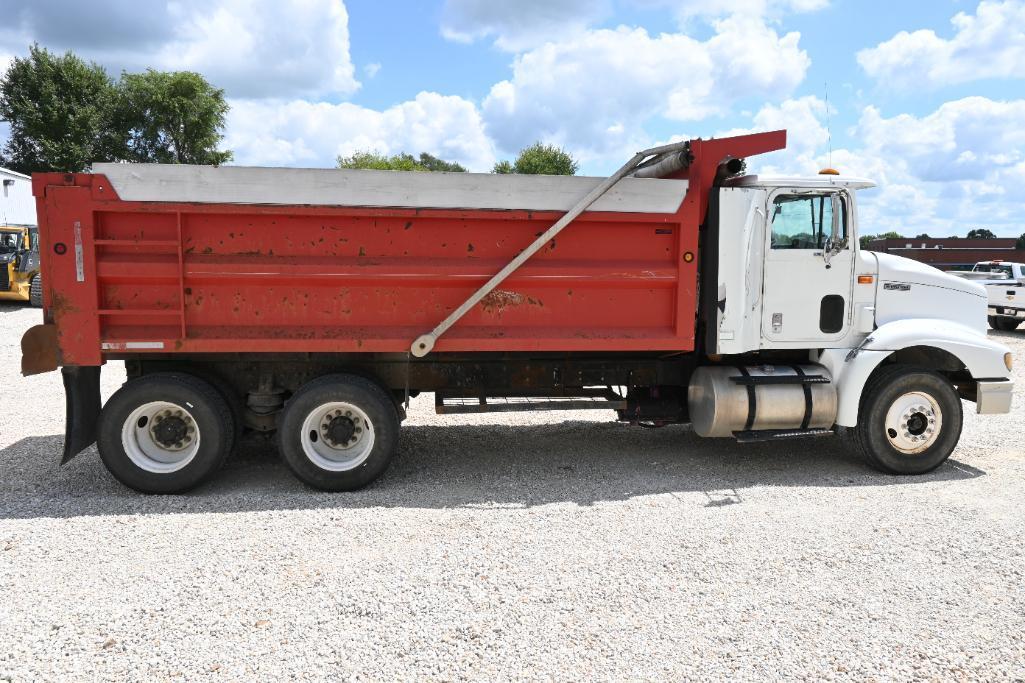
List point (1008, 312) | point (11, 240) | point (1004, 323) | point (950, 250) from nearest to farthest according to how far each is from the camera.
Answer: point (1008, 312)
point (1004, 323)
point (11, 240)
point (950, 250)

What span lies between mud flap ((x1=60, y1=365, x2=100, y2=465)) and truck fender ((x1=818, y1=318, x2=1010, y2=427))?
5.98 meters

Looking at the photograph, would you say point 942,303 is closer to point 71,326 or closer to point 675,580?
point 675,580

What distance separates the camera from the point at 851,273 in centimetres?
607

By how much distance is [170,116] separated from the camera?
44219 millimetres

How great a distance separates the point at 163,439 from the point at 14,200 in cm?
3313

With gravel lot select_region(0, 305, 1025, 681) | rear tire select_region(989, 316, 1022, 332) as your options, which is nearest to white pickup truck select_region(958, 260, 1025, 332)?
rear tire select_region(989, 316, 1022, 332)

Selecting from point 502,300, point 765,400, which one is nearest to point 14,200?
point 502,300

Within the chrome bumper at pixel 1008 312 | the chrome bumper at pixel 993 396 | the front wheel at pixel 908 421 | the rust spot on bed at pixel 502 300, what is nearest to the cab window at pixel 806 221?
the front wheel at pixel 908 421

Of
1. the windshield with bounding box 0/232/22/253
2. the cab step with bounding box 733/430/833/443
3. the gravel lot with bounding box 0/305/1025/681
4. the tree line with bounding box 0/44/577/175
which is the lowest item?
the gravel lot with bounding box 0/305/1025/681

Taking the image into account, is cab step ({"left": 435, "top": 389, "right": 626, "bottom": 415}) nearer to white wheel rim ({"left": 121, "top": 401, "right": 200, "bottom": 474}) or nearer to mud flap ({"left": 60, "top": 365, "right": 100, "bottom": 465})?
white wheel rim ({"left": 121, "top": 401, "right": 200, "bottom": 474})

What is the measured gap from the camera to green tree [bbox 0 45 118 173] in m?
40.3

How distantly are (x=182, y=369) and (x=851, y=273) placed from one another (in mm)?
5549

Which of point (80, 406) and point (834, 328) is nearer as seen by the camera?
point (80, 406)

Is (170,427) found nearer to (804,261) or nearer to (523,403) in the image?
(523,403)
